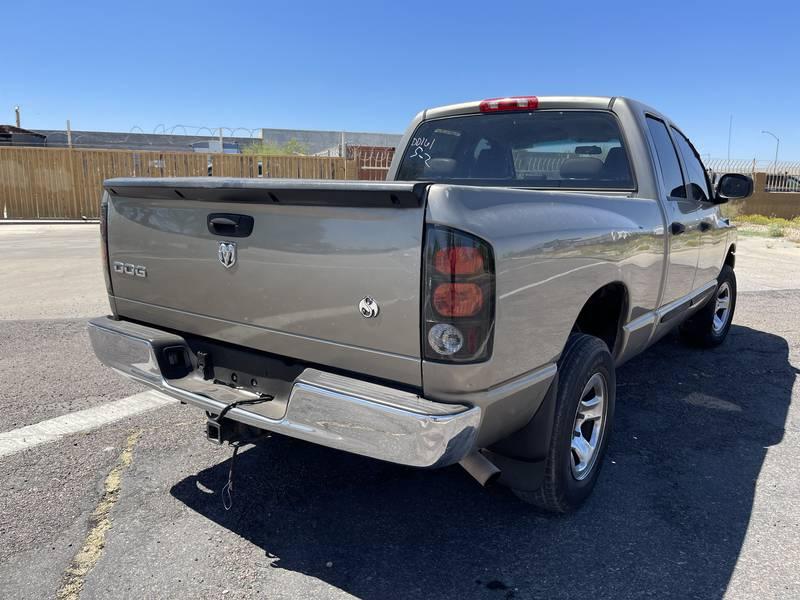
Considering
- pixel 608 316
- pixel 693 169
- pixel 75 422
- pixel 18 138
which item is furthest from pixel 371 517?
pixel 18 138

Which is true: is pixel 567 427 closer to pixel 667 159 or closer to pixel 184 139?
pixel 667 159

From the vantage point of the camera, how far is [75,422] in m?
3.99

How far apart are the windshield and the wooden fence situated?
57.5 feet

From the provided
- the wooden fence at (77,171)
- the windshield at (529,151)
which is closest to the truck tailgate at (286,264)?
the windshield at (529,151)

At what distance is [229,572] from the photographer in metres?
2.58

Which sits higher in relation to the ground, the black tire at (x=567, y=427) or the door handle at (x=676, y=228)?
the door handle at (x=676, y=228)

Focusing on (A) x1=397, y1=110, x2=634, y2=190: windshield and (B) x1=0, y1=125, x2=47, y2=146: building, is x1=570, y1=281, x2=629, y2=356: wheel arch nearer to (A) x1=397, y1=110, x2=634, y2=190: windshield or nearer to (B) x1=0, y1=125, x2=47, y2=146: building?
(A) x1=397, y1=110, x2=634, y2=190: windshield

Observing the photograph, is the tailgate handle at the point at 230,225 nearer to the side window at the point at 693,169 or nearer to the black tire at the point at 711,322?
the side window at the point at 693,169

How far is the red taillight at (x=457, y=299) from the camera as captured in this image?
2.18 metres

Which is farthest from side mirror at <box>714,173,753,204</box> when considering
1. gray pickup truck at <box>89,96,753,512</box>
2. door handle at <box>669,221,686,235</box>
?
gray pickup truck at <box>89,96,753,512</box>

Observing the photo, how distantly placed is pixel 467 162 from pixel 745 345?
359 cm

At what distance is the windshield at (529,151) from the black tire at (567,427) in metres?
1.36

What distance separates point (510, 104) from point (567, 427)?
7.81 feet

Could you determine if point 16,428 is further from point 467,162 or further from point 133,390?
point 467,162
